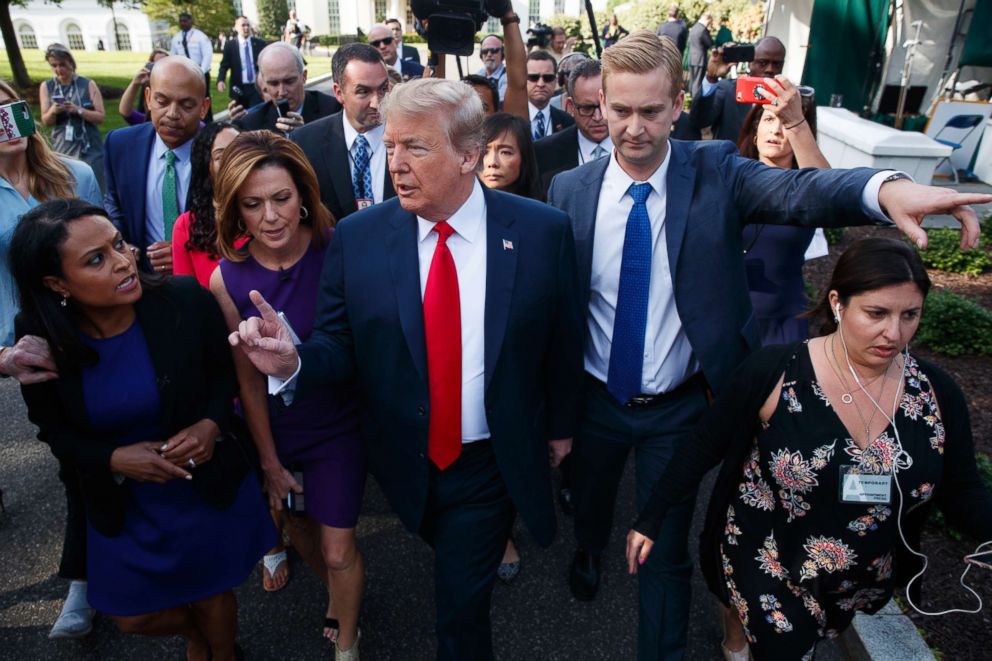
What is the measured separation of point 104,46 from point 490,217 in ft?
260

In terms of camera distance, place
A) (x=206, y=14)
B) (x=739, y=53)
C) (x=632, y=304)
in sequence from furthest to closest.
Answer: (x=206, y=14), (x=739, y=53), (x=632, y=304)

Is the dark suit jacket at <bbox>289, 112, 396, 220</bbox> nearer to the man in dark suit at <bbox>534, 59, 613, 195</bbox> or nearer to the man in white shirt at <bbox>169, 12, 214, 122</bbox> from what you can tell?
the man in dark suit at <bbox>534, 59, 613, 195</bbox>

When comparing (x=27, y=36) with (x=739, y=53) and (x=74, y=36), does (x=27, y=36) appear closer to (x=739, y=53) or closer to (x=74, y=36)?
(x=74, y=36)

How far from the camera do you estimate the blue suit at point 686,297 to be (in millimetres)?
2676

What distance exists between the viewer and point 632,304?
2805mm

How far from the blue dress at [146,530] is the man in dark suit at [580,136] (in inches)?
113

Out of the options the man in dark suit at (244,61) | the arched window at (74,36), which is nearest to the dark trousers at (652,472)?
the man in dark suit at (244,61)

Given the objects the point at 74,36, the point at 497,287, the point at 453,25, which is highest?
the point at 453,25

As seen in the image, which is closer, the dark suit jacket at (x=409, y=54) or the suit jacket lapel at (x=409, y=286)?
the suit jacket lapel at (x=409, y=286)

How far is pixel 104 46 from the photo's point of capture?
67.2 meters

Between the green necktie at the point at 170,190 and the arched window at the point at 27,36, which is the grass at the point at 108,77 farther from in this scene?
the arched window at the point at 27,36

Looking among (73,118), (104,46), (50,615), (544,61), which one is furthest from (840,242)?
(104,46)

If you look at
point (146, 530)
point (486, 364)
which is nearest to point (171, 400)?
point (146, 530)

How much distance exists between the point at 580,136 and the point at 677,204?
2264mm
